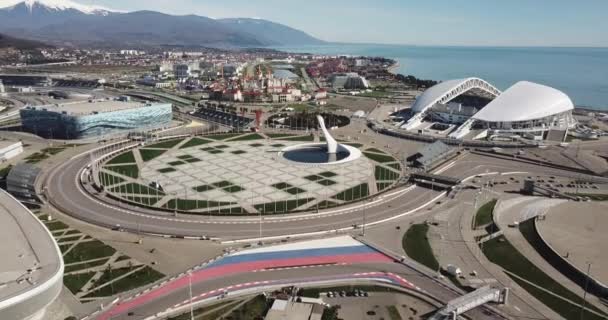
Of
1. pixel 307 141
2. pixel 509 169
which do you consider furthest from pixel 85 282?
pixel 509 169

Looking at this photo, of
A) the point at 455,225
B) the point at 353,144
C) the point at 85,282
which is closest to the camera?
the point at 85,282

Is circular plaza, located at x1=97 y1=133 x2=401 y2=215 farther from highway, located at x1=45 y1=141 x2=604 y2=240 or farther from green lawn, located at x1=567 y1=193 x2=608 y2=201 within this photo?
green lawn, located at x1=567 y1=193 x2=608 y2=201

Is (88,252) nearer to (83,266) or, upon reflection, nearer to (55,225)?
(83,266)

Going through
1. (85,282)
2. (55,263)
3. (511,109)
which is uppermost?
(511,109)

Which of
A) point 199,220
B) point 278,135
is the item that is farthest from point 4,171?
point 278,135

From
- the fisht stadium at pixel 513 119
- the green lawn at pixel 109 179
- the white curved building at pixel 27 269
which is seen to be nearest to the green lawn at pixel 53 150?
the green lawn at pixel 109 179

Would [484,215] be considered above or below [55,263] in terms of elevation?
below

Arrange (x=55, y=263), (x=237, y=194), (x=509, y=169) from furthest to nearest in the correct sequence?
1. (x=509, y=169)
2. (x=237, y=194)
3. (x=55, y=263)

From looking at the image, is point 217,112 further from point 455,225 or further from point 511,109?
point 455,225

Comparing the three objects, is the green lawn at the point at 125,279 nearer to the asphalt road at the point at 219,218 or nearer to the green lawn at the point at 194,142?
the asphalt road at the point at 219,218
